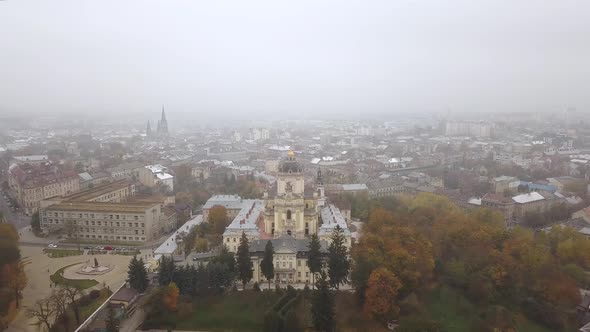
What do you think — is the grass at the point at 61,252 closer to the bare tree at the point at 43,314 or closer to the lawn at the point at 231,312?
the bare tree at the point at 43,314

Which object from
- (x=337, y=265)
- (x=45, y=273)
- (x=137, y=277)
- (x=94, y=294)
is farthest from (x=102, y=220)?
(x=337, y=265)

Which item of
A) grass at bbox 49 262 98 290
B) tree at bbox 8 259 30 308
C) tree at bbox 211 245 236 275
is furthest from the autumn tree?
tree at bbox 8 259 30 308

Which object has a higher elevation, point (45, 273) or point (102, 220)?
point (102, 220)

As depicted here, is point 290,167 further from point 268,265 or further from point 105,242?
point 105,242

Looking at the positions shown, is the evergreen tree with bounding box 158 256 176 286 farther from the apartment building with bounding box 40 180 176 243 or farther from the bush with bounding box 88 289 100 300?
the apartment building with bounding box 40 180 176 243

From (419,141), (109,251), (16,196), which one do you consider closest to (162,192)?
(16,196)

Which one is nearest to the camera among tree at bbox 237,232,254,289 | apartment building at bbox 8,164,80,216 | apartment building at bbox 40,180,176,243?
tree at bbox 237,232,254,289
